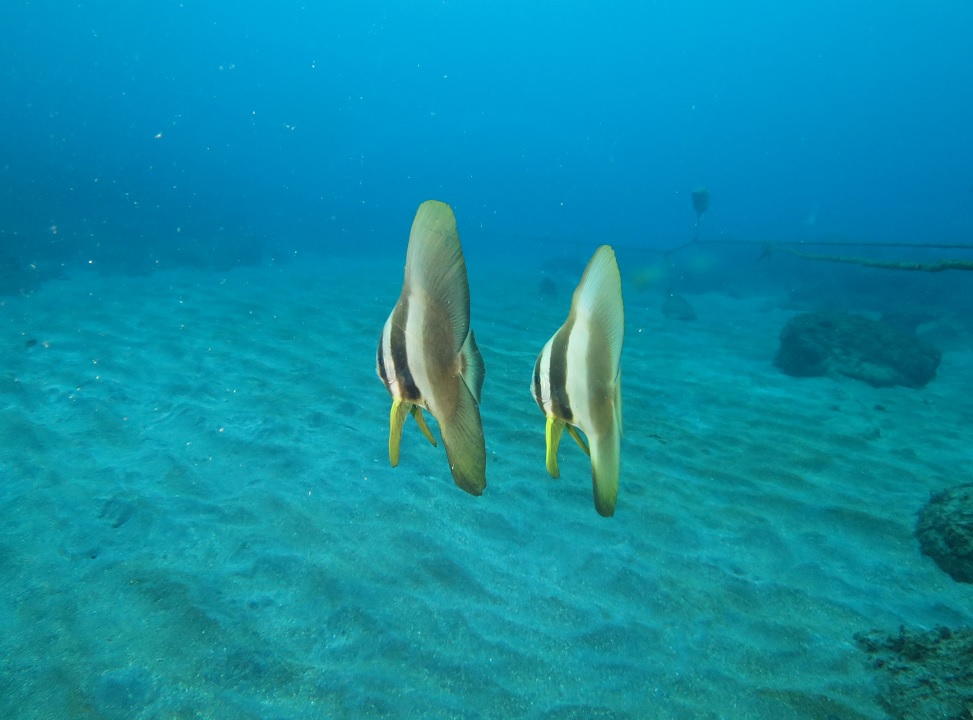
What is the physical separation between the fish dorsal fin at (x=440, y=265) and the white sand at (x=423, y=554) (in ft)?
7.18

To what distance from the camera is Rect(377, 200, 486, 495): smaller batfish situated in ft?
3.93

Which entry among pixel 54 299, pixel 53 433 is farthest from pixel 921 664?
pixel 54 299

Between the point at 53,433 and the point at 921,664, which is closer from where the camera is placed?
the point at 921,664

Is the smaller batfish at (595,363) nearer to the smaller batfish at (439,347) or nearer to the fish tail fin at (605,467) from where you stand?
the fish tail fin at (605,467)

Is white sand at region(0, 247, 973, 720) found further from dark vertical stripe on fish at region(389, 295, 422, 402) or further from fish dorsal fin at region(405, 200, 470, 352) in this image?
fish dorsal fin at region(405, 200, 470, 352)

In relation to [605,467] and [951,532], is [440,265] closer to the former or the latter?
[605,467]

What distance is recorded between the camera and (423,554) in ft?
11.3

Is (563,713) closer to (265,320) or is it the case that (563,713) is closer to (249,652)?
(249,652)

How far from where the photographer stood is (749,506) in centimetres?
424

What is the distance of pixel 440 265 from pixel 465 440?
45cm

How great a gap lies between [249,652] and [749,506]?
154 inches

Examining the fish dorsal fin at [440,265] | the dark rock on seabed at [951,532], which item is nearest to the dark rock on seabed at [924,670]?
the dark rock on seabed at [951,532]

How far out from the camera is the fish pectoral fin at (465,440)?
1.25 meters

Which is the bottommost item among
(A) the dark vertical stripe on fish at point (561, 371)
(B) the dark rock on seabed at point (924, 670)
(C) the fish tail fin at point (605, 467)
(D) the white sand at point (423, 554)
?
(D) the white sand at point (423, 554)
